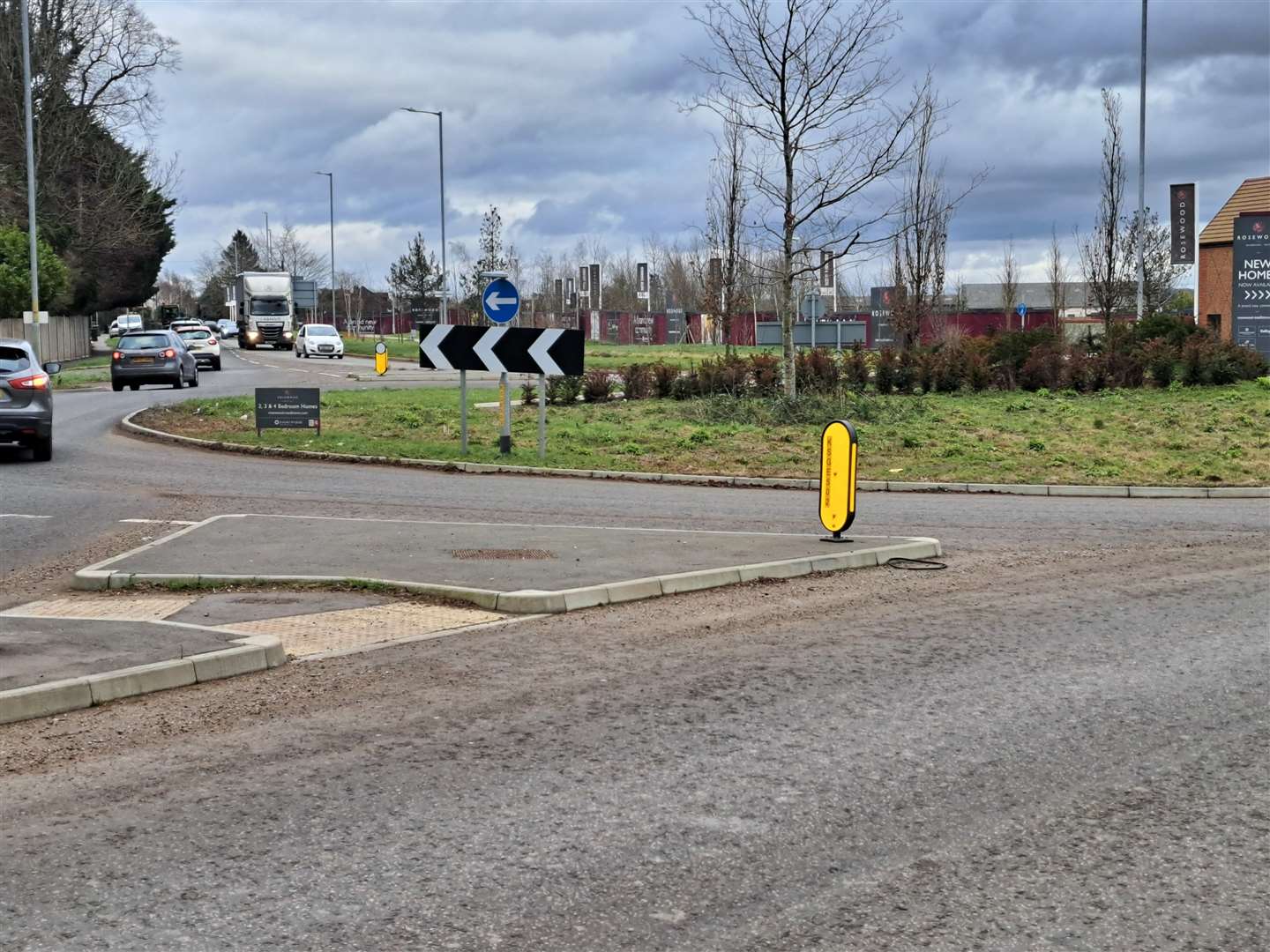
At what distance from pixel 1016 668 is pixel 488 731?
3.14 metres

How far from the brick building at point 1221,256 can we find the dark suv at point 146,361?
138 feet

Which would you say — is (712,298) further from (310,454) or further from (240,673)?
(240,673)

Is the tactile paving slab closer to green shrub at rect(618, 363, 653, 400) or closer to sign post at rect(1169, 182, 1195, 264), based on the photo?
green shrub at rect(618, 363, 653, 400)

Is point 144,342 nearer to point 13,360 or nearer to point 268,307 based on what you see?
point 13,360

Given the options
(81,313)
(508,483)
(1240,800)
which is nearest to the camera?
(1240,800)

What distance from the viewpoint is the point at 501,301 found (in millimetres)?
20188

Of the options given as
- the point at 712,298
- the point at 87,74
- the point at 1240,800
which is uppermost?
the point at 87,74

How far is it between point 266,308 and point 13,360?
56.7m

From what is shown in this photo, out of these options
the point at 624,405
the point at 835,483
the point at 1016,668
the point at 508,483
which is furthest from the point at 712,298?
the point at 1016,668

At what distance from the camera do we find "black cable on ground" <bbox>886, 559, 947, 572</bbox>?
1176cm

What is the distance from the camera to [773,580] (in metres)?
11.1

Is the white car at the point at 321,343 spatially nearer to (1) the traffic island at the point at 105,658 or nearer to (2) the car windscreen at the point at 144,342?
(2) the car windscreen at the point at 144,342

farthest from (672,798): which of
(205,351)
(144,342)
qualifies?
(205,351)

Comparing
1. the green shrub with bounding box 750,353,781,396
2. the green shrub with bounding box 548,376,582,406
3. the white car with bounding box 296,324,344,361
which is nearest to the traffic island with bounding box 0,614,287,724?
the green shrub with bounding box 750,353,781,396
